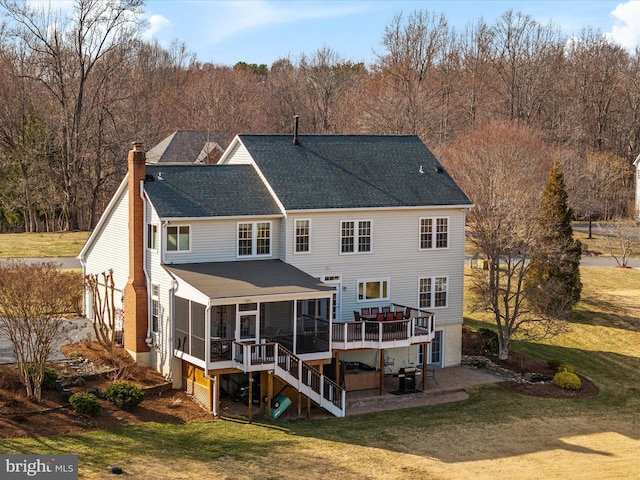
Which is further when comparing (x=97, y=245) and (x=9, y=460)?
(x=97, y=245)

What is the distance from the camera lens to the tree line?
66688 mm

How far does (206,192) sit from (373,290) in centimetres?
795

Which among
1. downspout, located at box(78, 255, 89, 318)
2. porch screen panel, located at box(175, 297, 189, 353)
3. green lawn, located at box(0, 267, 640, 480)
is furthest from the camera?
downspout, located at box(78, 255, 89, 318)

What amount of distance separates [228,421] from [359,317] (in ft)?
24.0

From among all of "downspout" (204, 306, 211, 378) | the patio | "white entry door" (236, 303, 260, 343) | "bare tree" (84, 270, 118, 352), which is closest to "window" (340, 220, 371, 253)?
"white entry door" (236, 303, 260, 343)

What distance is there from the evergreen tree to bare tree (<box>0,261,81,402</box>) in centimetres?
2344

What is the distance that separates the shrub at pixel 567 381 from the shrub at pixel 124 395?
56.2 ft

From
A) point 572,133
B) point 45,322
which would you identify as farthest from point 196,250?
point 572,133

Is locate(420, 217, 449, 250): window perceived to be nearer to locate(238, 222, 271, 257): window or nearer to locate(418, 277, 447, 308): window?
locate(418, 277, 447, 308): window

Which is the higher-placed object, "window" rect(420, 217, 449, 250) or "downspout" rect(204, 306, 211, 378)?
"window" rect(420, 217, 449, 250)

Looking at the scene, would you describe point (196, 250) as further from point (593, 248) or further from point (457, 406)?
point (593, 248)

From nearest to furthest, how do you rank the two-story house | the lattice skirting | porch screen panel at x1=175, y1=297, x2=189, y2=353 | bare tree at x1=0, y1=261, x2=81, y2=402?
bare tree at x1=0, y1=261, x2=81, y2=402, the lattice skirting, the two-story house, porch screen panel at x1=175, y1=297, x2=189, y2=353

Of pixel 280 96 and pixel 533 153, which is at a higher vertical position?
pixel 280 96

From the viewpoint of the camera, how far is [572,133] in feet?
270
